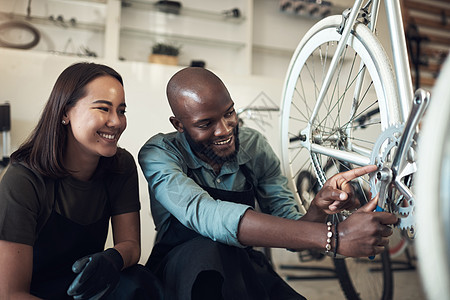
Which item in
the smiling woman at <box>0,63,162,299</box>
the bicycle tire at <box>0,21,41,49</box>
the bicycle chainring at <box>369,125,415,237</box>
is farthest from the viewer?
the bicycle tire at <box>0,21,41,49</box>

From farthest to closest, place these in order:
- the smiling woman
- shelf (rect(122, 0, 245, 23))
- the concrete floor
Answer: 1. shelf (rect(122, 0, 245, 23))
2. the concrete floor
3. the smiling woman

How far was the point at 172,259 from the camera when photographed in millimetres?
944

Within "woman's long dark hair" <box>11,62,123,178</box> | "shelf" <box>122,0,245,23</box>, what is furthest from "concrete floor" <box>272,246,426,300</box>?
"shelf" <box>122,0,245,23</box>

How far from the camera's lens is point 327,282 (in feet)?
6.71

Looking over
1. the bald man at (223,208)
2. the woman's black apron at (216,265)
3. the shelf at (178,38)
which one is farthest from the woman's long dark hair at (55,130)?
the shelf at (178,38)

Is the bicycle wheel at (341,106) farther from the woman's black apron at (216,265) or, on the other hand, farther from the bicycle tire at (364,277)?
the woman's black apron at (216,265)

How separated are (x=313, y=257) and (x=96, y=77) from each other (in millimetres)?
1778

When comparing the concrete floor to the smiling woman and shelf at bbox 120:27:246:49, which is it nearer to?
the smiling woman

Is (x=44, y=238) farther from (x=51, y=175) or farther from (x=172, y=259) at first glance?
(x=172, y=259)

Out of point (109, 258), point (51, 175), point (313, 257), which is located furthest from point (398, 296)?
point (51, 175)

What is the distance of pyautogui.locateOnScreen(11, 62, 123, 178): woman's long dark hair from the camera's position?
2.96 feet

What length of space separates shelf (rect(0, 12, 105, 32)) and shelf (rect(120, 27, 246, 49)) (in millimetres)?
182

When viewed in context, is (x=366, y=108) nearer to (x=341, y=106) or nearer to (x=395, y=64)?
(x=341, y=106)

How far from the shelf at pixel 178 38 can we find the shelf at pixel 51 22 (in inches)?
7.2
